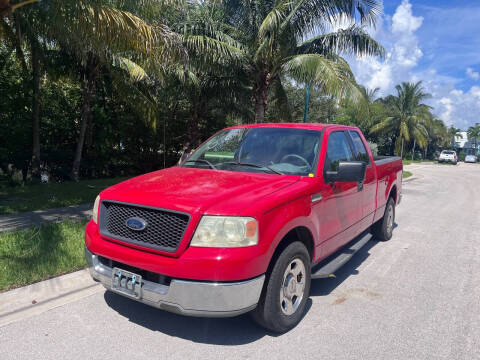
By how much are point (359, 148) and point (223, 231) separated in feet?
10.2

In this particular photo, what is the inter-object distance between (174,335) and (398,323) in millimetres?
2139

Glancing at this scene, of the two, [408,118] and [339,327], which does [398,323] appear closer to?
[339,327]

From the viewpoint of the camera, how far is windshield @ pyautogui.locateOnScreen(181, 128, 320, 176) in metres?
3.96

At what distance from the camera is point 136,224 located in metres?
3.06

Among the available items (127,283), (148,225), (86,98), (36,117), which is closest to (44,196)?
(36,117)

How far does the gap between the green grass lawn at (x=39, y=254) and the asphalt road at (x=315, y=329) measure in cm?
69

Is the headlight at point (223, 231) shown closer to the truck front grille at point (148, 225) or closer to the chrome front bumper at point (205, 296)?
the truck front grille at point (148, 225)

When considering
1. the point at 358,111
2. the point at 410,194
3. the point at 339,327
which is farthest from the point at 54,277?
the point at 410,194

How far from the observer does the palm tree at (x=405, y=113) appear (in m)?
41.7

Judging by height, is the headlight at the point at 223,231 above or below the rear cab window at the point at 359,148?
below

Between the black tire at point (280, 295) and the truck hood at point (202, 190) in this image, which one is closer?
the truck hood at point (202, 190)

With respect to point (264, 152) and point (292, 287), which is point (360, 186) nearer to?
point (264, 152)

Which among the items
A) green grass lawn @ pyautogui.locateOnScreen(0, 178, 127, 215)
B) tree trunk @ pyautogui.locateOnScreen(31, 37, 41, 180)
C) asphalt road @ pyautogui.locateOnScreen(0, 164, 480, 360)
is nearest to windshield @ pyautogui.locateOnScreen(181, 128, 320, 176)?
asphalt road @ pyautogui.locateOnScreen(0, 164, 480, 360)

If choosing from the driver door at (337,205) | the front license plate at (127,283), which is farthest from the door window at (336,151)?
the front license plate at (127,283)
